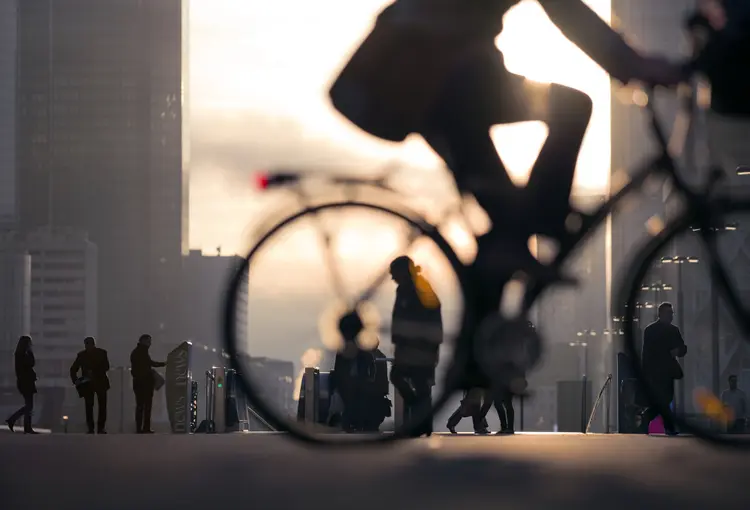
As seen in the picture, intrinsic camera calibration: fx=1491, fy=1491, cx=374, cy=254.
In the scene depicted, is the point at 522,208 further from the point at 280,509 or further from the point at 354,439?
the point at 280,509

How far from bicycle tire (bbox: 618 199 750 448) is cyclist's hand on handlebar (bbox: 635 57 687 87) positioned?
0.69m

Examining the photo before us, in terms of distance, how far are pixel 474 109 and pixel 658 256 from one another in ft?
3.85

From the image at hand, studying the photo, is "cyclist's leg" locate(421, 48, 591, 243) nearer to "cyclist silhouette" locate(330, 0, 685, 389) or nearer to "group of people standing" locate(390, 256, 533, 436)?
"cyclist silhouette" locate(330, 0, 685, 389)

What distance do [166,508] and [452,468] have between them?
97.1 inches

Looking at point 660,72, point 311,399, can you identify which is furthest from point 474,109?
point 311,399

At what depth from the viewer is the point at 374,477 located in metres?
6.39

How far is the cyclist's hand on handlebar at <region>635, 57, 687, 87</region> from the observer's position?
700 centimetres

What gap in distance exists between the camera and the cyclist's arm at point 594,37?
23.2ft

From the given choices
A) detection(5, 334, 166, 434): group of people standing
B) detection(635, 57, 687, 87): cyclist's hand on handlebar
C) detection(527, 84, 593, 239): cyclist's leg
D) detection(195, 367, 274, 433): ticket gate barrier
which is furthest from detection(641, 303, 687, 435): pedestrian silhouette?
detection(5, 334, 166, 434): group of people standing

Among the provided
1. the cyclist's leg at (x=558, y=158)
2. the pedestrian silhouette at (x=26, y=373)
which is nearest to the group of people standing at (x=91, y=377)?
the pedestrian silhouette at (x=26, y=373)

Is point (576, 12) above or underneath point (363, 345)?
above

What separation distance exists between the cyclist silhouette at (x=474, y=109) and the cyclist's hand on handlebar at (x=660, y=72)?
14.2 inches

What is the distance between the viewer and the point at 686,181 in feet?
24.3

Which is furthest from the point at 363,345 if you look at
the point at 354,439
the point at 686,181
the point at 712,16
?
the point at 712,16
